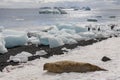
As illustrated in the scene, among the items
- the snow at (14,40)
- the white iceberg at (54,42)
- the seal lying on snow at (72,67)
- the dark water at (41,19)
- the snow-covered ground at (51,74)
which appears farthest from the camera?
the dark water at (41,19)

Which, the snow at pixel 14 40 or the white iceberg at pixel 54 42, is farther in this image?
the snow at pixel 14 40

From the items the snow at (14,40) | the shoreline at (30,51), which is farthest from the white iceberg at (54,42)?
the snow at (14,40)

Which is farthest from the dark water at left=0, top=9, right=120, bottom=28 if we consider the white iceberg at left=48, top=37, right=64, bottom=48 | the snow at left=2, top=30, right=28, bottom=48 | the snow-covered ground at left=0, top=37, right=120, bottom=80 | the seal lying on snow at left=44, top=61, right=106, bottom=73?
the seal lying on snow at left=44, top=61, right=106, bottom=73

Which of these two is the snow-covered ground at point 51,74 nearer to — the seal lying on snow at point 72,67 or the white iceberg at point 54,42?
the seal lying on snow at point 72,67

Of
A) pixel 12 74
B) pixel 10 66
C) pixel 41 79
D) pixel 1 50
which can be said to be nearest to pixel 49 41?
pixel 1 50

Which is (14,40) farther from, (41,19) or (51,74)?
(41,19)

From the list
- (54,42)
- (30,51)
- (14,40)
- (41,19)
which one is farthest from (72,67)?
(41,19)

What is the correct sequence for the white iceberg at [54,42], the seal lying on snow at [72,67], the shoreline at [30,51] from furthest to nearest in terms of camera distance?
1. the white iceberg at [54,42]
2. the shoreline at [30,51]
3. the seal lying on snow at [72,67]

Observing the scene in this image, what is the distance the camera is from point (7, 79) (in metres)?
10.6

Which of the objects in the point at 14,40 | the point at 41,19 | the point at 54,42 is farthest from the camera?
the point at 41,19

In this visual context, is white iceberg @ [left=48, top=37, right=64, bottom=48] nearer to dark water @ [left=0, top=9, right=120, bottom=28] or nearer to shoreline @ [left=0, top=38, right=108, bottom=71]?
shoreline @ [left=0, top=38, right=108, bottom=71]

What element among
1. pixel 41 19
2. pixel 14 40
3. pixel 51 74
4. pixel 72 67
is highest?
pixel 72 67

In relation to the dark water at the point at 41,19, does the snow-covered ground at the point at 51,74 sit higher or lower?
higher

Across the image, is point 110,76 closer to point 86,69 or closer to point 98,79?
point 98,79
